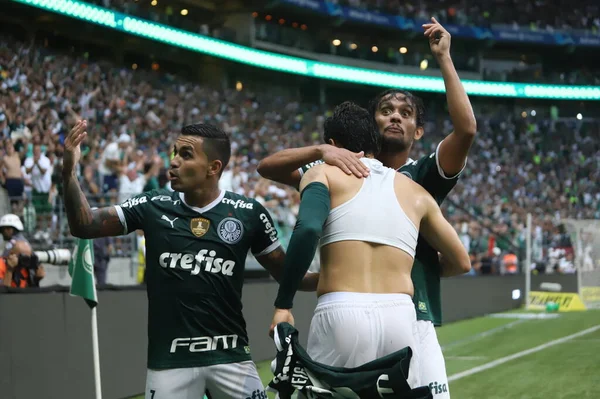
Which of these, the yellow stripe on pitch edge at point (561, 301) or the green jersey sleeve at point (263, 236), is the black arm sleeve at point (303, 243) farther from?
the yellow stripe on pitch edge at point (561, 301)

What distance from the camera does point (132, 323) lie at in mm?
9812

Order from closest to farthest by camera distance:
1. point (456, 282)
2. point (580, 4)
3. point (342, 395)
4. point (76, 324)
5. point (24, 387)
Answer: point (342, 395), point (24, 387), point (76, 324), point (456, 282), point (580, 4)

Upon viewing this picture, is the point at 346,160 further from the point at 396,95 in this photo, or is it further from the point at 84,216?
the point at 84,216

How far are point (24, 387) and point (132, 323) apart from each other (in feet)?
6.89

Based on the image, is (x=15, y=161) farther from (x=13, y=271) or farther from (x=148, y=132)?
(x=148, y=132)

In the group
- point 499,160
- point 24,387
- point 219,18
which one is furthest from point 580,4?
point 24,387

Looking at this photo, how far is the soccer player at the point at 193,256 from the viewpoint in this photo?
4551 mm

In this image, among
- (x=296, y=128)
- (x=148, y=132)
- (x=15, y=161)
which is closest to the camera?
(x=15, y=161)

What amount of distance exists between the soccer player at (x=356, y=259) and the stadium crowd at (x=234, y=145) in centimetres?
897

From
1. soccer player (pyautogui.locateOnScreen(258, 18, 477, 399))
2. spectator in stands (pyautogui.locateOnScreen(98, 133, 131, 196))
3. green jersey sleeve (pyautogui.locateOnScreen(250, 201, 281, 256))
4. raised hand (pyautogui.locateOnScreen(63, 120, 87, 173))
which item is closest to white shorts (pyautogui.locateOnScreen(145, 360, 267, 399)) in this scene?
green jersey sleeve (pyautogui.locateOnScreen(250, 201, 281, 256))

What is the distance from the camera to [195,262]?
15.3ft

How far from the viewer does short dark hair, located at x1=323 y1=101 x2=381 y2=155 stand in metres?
3.98

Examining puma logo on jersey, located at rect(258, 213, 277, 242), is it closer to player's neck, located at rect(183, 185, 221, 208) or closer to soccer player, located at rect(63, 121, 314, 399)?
soccer player, located at rect(63, 121, 314, 399)

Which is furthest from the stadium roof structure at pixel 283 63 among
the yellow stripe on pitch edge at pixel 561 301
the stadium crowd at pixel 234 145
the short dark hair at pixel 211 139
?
the short dark hair at pixel 211 139
